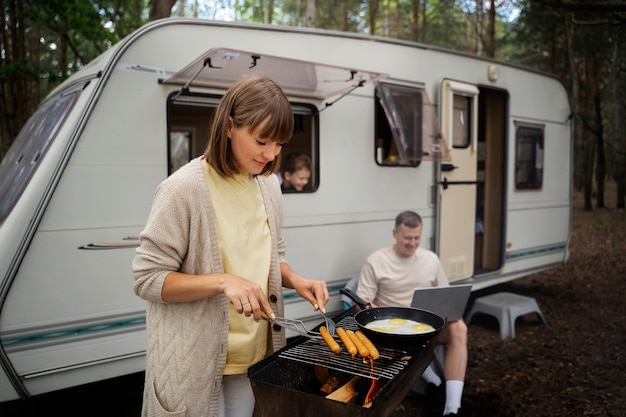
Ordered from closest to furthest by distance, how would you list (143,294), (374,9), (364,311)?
(143,294) < (364,311) < (374,9)

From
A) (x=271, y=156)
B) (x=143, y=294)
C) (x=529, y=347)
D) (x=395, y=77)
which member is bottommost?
(x=529, y=347)

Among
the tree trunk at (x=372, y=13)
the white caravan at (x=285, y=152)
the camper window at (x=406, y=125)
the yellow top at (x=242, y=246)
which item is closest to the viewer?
the yellow top at (x=242, y=246)

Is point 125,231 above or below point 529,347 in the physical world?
above

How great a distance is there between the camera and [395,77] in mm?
4633

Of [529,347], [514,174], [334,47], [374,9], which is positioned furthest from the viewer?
[374,9]

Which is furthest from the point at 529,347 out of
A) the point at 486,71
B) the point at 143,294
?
the point at 143,294

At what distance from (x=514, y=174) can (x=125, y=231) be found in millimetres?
4541

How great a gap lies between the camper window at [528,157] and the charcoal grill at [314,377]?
15.5 ft

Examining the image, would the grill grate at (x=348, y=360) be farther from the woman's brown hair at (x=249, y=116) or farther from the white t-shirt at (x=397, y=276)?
the white t-shirt at (x=397, y=276)

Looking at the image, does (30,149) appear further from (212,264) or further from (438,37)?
(438,37)

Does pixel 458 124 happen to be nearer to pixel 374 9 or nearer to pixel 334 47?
pixel 334 47

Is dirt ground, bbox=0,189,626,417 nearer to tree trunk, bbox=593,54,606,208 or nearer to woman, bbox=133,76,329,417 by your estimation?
woman, bbox=133,76,329,417

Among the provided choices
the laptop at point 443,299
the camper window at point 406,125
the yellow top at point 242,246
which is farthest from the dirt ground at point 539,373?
the yellow top at point 242,246

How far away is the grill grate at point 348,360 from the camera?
1.63 m
